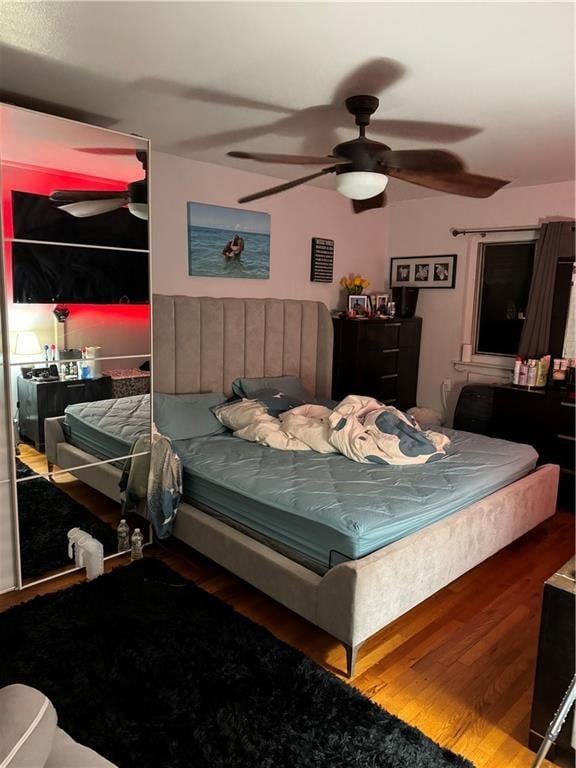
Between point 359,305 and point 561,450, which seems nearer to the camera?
point 561,450

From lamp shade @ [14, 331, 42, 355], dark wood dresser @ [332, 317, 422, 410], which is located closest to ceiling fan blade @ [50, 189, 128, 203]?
lamp shade @ [14, 331, 42, 355]

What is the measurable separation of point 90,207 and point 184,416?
144 centimetres

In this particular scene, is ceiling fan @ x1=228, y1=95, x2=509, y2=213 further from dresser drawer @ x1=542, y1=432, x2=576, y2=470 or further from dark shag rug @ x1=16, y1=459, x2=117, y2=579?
dresser drawer @ x1=542, y1=432, x2=576, y2=470

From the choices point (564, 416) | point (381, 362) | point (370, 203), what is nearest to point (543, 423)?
point (564, 416)

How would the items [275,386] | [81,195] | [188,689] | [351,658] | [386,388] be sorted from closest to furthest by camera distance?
[188,689] < [351,658] < [81,195] < [275,386] < [386,388]

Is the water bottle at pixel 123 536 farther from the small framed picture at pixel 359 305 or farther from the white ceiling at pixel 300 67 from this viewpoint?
the small framed picture at pixel 359 305

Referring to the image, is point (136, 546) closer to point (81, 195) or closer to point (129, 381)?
point (129, 381)

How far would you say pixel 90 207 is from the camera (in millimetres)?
2721

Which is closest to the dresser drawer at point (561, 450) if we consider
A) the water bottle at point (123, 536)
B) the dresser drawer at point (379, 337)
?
the dresser drawer at point (379, 337)

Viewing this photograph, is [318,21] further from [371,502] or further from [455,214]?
→ [455,214]

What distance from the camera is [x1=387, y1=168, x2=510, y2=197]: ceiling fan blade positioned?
8.00ft

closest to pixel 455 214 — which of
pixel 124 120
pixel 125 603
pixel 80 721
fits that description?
pixel 124 120

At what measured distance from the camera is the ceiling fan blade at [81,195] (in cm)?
261

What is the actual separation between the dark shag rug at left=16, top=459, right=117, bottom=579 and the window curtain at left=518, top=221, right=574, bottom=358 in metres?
3.56
